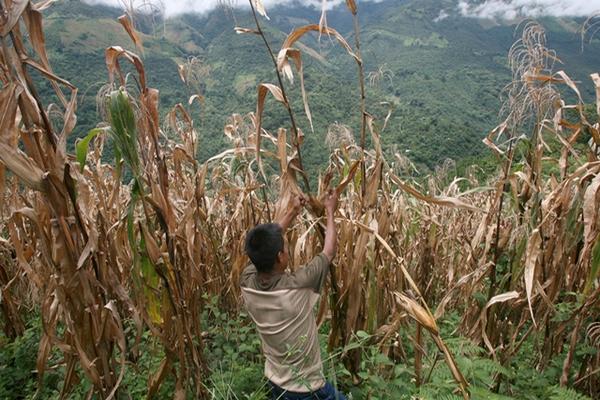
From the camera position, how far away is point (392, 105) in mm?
2273

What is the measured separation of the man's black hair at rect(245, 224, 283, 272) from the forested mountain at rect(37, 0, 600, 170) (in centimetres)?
47

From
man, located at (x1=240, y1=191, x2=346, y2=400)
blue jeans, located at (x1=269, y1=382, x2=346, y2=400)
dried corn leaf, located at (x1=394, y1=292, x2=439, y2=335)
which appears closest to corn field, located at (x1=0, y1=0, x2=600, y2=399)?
dried corn leaf, located at (x1=394, y1=292, x2=439, y2=335)

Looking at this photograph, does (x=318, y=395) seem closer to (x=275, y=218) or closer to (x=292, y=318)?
(x=292, y=318)

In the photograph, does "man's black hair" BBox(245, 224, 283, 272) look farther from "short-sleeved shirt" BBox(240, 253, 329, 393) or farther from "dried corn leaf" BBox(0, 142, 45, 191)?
"dried corn leaf" BBox(0, 142, 45, 191)

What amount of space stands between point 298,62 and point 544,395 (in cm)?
185

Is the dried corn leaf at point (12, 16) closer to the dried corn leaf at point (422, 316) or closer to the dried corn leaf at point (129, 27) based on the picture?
the dried corn leaf at point (129, 27)

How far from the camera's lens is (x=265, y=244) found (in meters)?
1.92

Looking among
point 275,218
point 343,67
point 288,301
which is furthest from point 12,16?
point 343,67

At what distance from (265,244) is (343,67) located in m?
67.4

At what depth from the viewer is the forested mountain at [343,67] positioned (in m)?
3.26

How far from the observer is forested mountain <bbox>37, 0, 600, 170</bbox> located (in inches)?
128

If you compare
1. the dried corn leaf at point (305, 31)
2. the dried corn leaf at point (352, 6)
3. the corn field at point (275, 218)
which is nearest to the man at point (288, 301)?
the corn field at point (275, 218)

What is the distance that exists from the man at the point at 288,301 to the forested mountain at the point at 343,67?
0.48 meters

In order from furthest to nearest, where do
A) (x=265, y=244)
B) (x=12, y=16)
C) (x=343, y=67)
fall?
(x=343, y=67) < (x=265, y=244) < (x=12, y=16)
